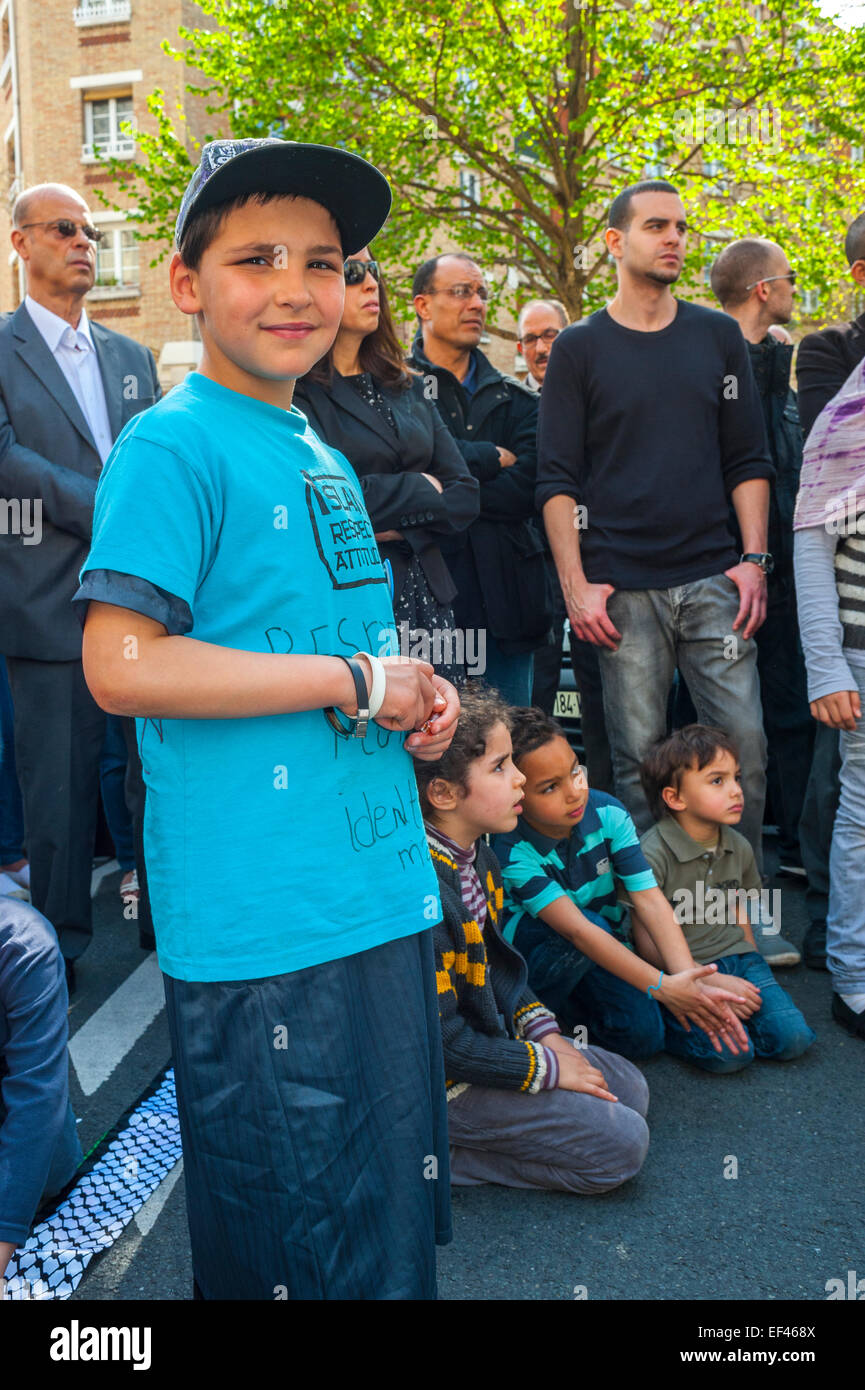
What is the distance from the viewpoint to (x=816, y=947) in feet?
14.1

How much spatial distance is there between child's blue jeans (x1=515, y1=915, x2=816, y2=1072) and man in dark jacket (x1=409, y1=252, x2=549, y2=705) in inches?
56.3

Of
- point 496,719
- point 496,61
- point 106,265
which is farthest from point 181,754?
point 106,265

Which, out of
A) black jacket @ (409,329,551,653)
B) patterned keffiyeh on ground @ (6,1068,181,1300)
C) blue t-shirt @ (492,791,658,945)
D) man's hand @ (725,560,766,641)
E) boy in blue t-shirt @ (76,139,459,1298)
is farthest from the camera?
black jacket @ (409,329,551,653)

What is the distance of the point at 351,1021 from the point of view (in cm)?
159

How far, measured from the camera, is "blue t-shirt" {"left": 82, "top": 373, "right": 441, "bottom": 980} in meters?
1.49

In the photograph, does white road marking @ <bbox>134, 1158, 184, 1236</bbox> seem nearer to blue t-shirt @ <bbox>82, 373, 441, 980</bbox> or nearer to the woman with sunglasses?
blue t-shirt @ <bbox>82, 373, 441, 980</bbox>

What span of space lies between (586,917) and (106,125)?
996 inches

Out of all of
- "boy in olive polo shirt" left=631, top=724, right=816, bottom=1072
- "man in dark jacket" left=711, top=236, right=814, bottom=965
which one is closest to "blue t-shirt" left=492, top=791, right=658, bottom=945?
"boy in olive polo shirt" left=631, top=724, right=816, bottom=1072

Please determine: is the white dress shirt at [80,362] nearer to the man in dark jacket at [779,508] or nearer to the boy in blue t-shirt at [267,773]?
the man in dark jacket at [779,508]

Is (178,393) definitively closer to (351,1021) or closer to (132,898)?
(351,1021)

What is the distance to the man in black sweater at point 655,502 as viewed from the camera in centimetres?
421

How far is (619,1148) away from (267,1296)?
152 centimetres

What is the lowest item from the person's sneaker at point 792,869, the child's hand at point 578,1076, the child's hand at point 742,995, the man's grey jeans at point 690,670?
the person's sneaker at point 792,869

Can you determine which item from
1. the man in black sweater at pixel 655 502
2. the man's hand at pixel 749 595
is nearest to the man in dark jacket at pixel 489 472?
the man in black sweater at pixel 655 502
